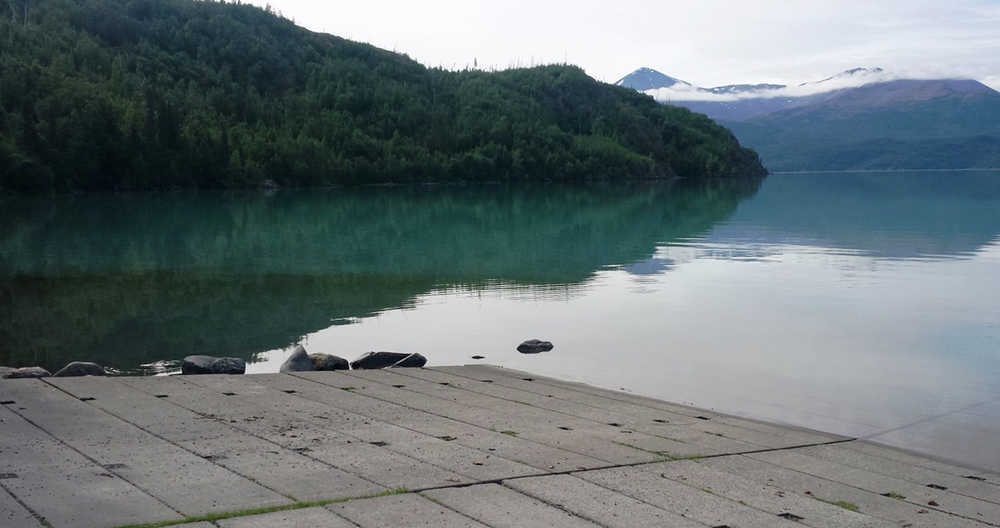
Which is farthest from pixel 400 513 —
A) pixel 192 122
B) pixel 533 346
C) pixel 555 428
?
pixel 192 122

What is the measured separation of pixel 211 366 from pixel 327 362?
192 centimetres

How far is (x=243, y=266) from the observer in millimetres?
32719

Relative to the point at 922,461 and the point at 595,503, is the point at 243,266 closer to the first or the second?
the point at 922,461

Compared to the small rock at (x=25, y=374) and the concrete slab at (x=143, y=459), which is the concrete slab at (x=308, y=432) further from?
the small rock at (x=25, y=374)

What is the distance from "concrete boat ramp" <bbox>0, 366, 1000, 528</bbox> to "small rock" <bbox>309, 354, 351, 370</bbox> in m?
2.41

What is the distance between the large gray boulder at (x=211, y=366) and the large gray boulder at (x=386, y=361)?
2.06 metres

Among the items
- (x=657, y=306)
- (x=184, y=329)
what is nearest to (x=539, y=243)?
(x=657, y=306)

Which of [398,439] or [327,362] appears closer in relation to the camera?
[398,439]

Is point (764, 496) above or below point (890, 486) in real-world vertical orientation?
above

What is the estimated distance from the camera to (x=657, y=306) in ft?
79.8

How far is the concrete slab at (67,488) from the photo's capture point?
688 centimetres

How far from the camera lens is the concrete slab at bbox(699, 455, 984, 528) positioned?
8219mm

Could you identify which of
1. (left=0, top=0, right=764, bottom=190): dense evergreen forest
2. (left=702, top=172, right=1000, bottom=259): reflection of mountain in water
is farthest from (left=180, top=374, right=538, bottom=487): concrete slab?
(left=0, top=0, right=764, bottom=190): dense evergreen forest

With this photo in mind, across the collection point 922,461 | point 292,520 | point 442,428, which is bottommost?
point 922,461
